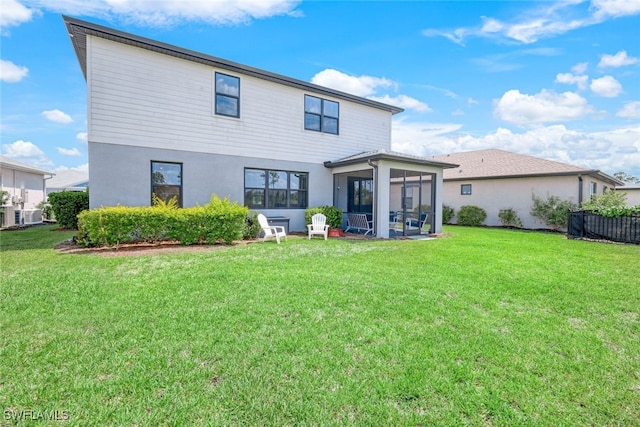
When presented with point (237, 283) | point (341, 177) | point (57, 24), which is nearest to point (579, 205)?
point (341, 177)

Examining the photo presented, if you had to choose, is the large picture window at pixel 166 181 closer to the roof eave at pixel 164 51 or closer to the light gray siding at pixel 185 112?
the light gray siding at pixel 185 112

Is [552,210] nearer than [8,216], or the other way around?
[8,216]

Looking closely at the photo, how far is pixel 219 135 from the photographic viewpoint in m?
11.0

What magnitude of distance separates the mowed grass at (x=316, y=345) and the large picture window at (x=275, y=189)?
19.4 ft

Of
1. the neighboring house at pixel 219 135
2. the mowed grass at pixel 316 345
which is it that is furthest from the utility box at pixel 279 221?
the mowed grass at pixel 316 345

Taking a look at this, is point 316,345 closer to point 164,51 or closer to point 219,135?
point 219,135

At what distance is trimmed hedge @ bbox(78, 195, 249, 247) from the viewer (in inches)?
311

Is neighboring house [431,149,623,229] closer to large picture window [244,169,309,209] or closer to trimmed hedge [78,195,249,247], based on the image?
large picture window [244,169,309,209]

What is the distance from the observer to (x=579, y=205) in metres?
14.9

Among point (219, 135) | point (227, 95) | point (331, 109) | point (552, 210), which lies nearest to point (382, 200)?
point (331, 109)

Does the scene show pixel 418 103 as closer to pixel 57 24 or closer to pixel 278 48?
pixel 278 48

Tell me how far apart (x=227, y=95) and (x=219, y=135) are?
4.94 ft

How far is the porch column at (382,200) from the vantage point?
37.3 ft

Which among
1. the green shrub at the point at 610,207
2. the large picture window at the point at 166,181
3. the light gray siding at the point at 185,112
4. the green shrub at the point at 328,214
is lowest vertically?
the green shrub at the point at 328,214
